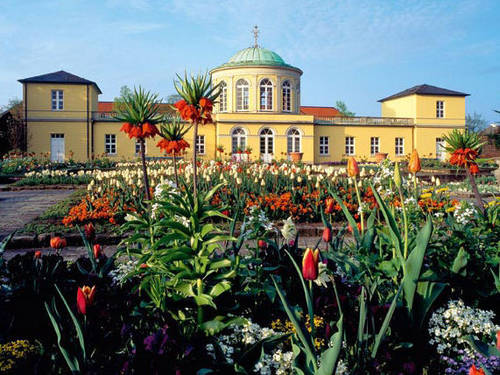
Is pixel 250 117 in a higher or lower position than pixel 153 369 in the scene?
higher

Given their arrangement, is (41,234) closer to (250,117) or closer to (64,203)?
(64,203)

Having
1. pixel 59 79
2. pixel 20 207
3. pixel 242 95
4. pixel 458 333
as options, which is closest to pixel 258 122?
pixel 242 95

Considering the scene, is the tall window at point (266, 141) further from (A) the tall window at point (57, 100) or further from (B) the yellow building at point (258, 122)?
(A) the tall window at point (57, 100)

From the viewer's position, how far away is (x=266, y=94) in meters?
38.6

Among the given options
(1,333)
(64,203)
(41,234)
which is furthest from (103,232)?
(1,333)

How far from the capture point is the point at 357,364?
2105 millimetres

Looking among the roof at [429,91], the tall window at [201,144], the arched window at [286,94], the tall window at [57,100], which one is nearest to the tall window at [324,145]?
the arched window at [286,94]

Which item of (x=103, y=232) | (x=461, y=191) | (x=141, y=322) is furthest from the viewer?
(x=461, y=191)

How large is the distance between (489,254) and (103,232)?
19.6 feet

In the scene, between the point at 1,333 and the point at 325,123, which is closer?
the point at 1,333

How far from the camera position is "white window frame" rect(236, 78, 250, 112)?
38562mm

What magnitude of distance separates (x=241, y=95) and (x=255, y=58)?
3897mm

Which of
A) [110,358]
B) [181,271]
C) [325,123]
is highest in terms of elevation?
[325,123]

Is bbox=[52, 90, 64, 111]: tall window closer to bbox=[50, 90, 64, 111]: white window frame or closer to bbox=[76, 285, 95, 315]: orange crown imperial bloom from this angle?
bbox=[50, 90, 64, 111]: white window frame
